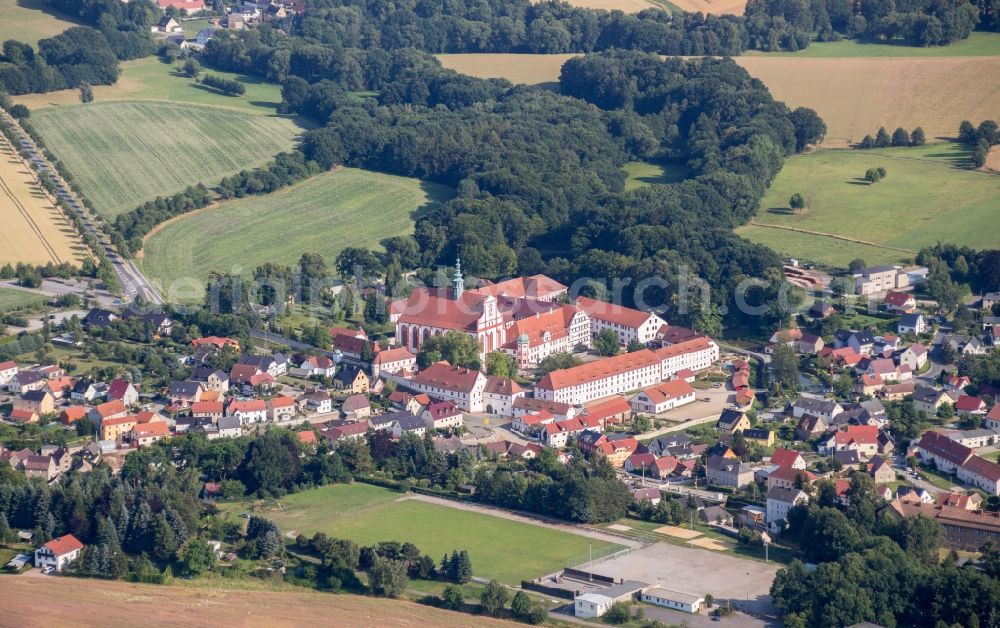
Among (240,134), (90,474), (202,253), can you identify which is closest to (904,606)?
(90,474)

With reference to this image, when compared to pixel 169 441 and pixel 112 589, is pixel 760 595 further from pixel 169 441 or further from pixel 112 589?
pixel 169 441

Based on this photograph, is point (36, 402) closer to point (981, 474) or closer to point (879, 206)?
point (981, 474)

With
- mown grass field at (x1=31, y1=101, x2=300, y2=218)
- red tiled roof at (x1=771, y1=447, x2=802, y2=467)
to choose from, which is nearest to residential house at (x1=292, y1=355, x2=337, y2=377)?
red tiled roof at (x1=771, y1=447, x2=802, y2=467)

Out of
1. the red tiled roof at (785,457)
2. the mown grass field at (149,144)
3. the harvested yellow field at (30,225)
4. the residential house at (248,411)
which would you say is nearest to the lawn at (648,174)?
the mown grass field at (149,144)

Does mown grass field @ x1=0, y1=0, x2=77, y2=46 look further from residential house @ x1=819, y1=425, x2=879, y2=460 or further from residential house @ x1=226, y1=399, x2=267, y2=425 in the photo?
residential house @ x1=819, y1=425, x2=879, y2=460

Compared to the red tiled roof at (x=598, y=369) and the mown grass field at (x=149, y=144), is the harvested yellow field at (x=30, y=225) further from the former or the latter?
the red tiled roof at (x=598, y=369)

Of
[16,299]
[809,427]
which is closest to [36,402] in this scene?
[16,299]
